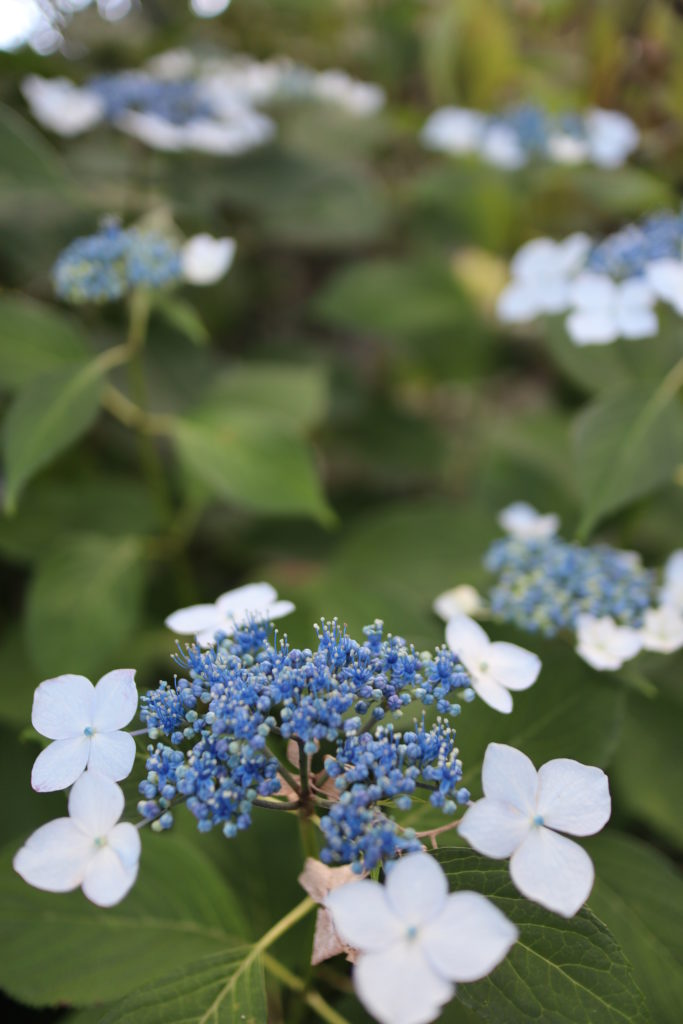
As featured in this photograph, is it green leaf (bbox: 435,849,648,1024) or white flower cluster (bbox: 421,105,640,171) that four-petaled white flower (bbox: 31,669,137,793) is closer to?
green leaf (bbox: 435,849,648,1024)

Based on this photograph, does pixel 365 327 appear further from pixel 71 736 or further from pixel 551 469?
pixel 71 736

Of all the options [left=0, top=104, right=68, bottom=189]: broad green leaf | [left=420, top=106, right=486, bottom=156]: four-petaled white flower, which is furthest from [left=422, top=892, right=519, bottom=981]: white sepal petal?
[left=420, top=106, right=486, bottom=156]: four-petaled white flower

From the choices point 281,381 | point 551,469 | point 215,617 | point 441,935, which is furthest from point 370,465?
point 441,935

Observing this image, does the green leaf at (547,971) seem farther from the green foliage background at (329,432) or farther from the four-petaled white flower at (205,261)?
the four-petaled white flower at (205,261)

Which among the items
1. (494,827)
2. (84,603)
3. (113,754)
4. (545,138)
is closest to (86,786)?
(113,754)

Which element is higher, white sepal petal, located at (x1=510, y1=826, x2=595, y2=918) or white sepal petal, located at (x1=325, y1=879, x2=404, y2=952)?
white sepal petal, located at (x1=325, y1=879, x2=404, y2=952)
